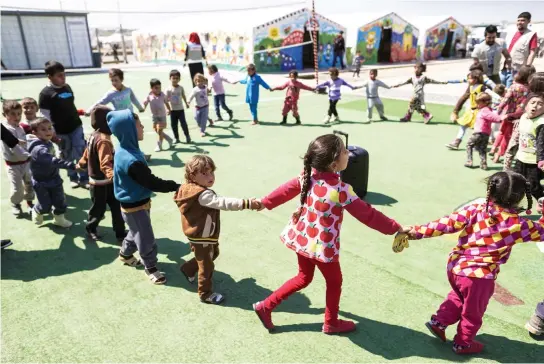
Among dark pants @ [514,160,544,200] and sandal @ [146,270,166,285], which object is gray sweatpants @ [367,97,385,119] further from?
sandal @ [146,270,166,285]

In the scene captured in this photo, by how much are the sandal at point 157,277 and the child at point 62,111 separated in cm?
266

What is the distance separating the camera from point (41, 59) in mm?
28594

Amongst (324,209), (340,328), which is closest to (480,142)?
(340,328)

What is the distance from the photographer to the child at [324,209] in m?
A: 2.97

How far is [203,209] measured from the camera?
11.9 ft

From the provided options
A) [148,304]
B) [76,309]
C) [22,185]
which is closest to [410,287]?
[148,304]

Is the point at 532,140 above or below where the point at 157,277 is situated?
above

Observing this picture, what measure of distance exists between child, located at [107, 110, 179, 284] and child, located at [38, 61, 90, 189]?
8.14ft

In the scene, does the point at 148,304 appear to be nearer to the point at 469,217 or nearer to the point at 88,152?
the point at 88,152

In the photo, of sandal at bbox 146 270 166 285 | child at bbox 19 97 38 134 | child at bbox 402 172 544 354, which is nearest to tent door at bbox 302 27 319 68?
child at bbox 19 97 38 134

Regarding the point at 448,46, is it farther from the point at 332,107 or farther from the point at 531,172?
the point at 531,172

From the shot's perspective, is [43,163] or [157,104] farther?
[157,104]

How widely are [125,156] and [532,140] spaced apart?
4.72m

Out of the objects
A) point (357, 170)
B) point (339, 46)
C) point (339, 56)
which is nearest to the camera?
point (357, 170)
